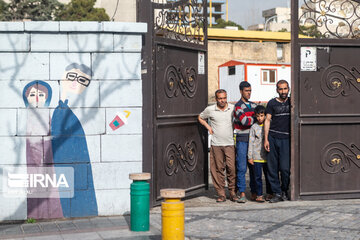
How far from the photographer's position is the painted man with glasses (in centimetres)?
790

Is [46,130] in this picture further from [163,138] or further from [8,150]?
[163,138]

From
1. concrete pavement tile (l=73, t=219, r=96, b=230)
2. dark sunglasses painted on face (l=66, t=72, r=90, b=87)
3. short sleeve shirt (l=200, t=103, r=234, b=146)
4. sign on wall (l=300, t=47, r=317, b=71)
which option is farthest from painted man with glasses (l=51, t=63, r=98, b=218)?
sign on wall (l=300, t=47, r=317, b=71)

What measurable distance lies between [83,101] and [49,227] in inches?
69.6

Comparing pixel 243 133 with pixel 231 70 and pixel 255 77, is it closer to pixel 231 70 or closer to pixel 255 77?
pixel 255 77

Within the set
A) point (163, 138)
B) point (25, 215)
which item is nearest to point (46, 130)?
point (25, 215)

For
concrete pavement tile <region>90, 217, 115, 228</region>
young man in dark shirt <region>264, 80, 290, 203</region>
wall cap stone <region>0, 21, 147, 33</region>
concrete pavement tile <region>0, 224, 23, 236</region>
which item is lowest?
concrete pavement tile <region>0, 224, 23, 236</region>

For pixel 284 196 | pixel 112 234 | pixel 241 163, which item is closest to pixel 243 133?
pixel 241 163

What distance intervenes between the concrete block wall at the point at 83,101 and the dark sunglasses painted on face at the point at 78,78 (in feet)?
0.20

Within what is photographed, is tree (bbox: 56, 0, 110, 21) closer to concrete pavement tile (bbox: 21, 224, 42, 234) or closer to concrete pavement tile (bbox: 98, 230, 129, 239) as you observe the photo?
concrete pavement tile (bbox: 21, 224, 42, 234)

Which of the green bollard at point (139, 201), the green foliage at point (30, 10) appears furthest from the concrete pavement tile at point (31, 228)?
the green foliage at point (30, 10)

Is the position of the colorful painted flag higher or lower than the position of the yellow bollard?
higher

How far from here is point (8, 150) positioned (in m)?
7.80

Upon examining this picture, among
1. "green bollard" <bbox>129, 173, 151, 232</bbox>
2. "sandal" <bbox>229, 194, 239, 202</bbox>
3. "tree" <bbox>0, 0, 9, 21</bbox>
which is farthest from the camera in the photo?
"tree" <bbox>0, 0, 9, 21</bbox>

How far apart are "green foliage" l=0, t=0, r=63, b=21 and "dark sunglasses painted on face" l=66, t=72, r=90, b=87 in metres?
42.4
